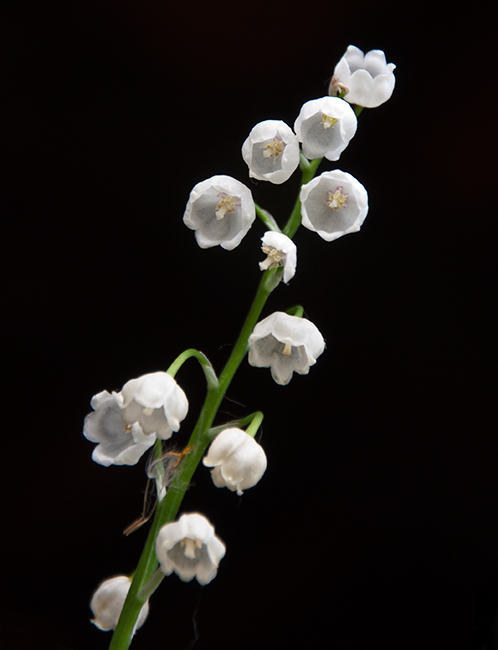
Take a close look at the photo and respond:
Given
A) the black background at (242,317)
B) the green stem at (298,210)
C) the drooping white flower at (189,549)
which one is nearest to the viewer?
the drooping white flower at (189,549)

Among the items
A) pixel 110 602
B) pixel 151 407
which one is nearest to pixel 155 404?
pixel 151 407

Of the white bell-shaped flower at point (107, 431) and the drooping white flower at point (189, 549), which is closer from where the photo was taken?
the drooping white flower at point (189, 549)

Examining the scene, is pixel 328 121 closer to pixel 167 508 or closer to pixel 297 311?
pixel 297 311

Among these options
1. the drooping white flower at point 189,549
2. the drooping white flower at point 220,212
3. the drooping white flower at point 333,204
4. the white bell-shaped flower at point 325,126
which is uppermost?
the white bell-shaped flower at point 325,126

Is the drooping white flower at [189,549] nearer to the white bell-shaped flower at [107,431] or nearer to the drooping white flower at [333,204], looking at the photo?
the white bell-shaped flower at [107,431]

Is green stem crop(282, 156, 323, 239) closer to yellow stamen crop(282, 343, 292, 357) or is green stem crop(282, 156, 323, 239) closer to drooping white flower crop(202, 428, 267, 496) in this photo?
yellow stamen crop(282, 343, 292, 357)

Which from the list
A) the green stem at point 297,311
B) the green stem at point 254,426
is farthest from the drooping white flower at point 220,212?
the green stem at point 254,426

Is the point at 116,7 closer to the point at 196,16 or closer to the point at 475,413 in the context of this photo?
the point at 196,16

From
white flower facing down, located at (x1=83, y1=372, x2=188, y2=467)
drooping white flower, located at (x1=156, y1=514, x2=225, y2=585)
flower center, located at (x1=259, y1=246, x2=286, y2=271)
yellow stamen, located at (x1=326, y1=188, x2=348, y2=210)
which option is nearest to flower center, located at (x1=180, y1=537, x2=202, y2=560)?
drooping white flower, located at (x1=156, y1=514, x2=225, y2=585)

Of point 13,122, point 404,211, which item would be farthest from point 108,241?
point 404,211
